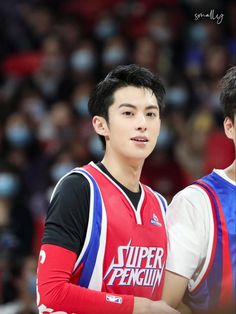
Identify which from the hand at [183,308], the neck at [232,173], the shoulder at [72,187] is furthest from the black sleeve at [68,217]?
the neck at [232,173]

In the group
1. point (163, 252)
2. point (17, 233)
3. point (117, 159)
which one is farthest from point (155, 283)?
point (17, 233)

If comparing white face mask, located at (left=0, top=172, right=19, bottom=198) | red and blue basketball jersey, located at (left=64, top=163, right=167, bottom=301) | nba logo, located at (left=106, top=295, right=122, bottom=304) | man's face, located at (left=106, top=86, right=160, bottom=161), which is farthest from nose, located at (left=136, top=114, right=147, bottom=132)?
white face mask, located at (left=0, top=172, right=19, bottom=198)

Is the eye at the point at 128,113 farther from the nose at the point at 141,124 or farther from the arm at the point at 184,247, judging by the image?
the arm at the point at 184,247

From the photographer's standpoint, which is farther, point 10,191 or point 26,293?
point 10,191

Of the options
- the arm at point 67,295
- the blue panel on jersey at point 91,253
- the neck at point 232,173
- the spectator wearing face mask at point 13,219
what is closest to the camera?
the arm at point 67,295

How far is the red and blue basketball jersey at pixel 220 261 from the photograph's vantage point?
343 centimetres

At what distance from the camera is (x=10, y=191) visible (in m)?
7.39

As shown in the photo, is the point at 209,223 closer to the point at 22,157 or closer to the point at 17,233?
the point at 17,233

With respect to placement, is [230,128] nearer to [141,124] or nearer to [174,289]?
[141,124]

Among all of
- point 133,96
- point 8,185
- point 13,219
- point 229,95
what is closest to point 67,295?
point 133,96

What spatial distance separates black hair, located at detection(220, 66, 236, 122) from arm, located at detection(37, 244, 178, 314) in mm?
→ 871

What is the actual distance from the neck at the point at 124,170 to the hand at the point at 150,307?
0.56 metres

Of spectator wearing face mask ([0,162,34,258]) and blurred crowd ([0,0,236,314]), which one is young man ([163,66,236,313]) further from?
spectator wearing face mask ([0,162,34,258])

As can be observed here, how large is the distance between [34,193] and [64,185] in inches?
171
